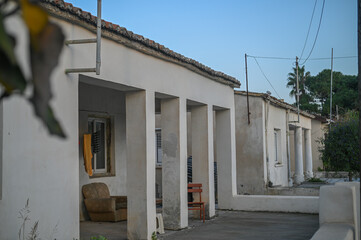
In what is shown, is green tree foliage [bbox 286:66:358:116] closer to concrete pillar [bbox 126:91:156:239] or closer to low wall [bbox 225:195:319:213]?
low wall [bbox 225:195:319:213]

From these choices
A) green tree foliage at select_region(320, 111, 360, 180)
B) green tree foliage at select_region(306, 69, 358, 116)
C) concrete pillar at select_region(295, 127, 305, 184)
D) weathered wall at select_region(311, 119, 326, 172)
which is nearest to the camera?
green tree foliage at select_region(320, 111, 360, 180)

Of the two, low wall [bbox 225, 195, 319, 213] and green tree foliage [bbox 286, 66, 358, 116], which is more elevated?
green tree foliage [bbox 286, 66, 358, 116]

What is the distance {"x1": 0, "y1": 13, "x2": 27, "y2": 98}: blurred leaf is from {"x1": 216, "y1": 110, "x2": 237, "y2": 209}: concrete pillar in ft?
42.2

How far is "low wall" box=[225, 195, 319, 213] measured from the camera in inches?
509

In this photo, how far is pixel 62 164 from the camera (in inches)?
258

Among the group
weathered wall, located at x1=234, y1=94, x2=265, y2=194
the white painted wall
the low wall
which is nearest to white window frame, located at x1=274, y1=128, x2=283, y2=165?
weathered wall, located at x1=234, y1=94, x2=265, y2=194

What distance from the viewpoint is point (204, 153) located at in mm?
12023

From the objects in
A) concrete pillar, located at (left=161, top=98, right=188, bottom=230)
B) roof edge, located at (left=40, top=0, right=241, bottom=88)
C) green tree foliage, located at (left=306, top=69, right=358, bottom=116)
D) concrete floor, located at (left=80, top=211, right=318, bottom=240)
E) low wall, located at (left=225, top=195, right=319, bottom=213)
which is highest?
green tree foliage, located at (left=306, top=69, right=358, bottom=116)

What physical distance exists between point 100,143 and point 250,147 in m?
6.14

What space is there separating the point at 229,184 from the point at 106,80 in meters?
7.06

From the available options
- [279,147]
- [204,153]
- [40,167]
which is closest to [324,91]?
[279,147]

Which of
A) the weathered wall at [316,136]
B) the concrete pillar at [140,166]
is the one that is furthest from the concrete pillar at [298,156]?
the concrete pillar at [140,166]

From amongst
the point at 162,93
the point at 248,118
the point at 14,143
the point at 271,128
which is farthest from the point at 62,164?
the point at 271,128

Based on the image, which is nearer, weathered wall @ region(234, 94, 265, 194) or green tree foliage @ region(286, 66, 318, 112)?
weathered wall @ region(234, 94, 265, 194)
